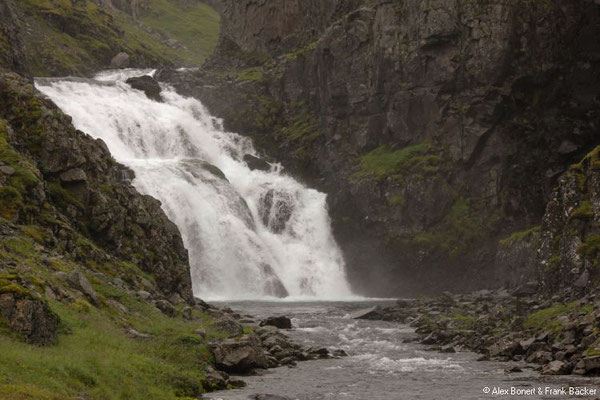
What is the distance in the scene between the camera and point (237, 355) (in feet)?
99.5

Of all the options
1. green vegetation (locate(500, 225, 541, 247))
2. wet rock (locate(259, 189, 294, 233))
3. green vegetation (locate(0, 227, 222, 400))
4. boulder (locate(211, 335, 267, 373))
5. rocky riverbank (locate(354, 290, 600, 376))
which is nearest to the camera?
green vegetation (locate(0, 227, 222, 400))

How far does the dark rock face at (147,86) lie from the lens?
96688mm

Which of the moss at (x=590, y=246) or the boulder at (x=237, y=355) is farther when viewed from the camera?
the moss at (x=590, y=246)

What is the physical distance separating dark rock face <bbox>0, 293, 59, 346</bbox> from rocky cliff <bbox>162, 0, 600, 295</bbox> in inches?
1698

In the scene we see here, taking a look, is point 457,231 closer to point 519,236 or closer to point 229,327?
point 519,236

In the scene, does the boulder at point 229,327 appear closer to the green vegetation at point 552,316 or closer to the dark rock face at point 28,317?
the dark rock face at point 28,317

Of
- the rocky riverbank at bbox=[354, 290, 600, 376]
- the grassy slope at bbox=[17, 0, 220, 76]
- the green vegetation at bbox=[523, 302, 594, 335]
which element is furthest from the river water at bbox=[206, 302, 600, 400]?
the grassy slope at bbox=[17, 0, 220, 76]

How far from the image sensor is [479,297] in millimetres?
53062

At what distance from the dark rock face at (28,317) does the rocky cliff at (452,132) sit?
4312 centimetres

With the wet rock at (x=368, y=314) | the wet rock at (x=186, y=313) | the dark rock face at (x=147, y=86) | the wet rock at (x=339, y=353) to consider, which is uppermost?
the dark rock face at (x=147, y=86)

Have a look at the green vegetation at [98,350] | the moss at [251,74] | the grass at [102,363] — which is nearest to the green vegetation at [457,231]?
the green vegetation at [98,350]

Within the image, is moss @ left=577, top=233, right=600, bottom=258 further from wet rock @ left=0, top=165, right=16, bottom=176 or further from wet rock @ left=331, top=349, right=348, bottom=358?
wet rock @ left=0, top=165, right=16, bottom=176

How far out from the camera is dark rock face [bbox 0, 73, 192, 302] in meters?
35.8

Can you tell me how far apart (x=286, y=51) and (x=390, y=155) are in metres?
37.7
